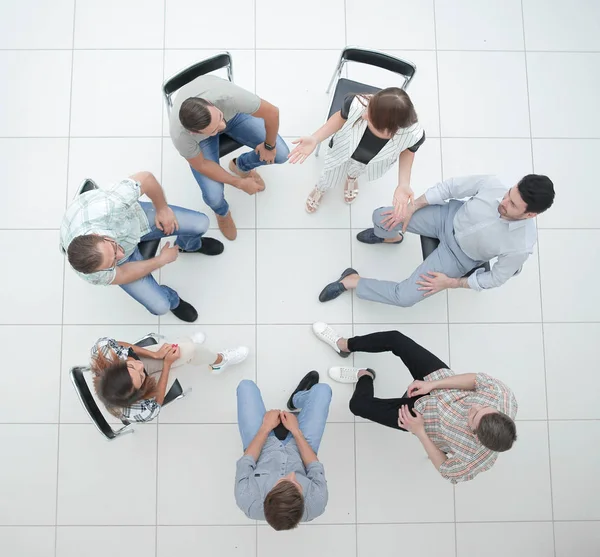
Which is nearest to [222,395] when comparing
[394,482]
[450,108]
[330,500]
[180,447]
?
[180,447]

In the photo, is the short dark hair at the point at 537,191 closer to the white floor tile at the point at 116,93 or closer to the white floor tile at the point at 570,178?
the white floor tile at the point at 570,178

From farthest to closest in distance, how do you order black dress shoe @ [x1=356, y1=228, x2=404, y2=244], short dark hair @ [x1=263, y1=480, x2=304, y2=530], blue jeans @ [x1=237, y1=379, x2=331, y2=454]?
black dress shoe @ [x1=356, y1=228, x2=404, y2=244] → blue jeans @ [x1=237, y1=379, x2=331, y2=454] → short dark hair @ [x1=263, y1=480, x2=304, y2=530]

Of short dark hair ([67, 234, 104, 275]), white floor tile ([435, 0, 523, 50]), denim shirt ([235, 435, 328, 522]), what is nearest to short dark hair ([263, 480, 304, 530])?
denim shirt ([235, 435, 328, 522])

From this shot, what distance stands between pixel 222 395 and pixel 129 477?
2.55 feet

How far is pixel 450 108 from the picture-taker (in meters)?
→ 3.23

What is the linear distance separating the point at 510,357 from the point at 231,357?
1878 mm

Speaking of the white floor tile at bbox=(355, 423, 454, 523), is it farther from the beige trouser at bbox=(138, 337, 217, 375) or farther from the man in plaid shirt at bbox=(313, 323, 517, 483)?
the beige trouser at bbox=(138, 337, 217, 375)

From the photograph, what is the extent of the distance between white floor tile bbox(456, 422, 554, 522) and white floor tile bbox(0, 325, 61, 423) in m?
2.74

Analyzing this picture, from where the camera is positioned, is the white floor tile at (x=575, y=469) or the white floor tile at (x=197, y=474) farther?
the white floor tile at (x=575, y=469)

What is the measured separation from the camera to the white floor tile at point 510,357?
3055mm

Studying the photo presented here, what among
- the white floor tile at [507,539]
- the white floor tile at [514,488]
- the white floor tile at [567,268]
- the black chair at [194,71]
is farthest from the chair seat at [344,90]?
the white floor tile at [507,539]

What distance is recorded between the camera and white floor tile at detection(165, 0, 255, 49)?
317 cm

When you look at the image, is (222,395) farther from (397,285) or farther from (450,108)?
(450,108)

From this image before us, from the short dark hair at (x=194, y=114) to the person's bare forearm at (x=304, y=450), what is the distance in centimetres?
160
